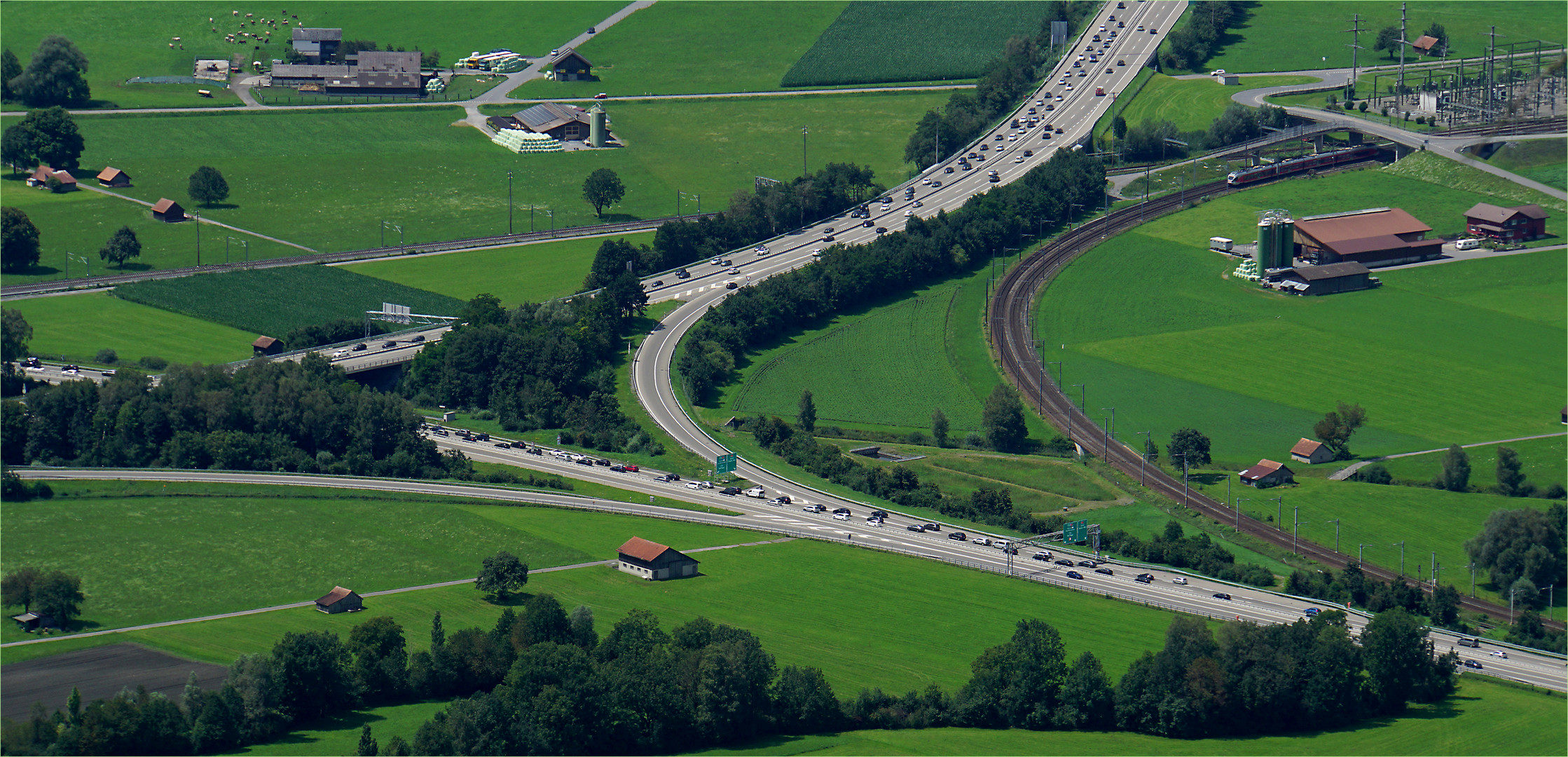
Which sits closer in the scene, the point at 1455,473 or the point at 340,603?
the point at 340,603

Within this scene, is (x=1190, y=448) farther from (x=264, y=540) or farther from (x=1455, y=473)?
(x=264, y=540)

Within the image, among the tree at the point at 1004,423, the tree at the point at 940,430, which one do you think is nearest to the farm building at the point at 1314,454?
the tree at the point at 1004,423

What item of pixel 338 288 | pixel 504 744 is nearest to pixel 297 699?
pixel 504 744

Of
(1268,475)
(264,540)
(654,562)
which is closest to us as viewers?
(654,562)

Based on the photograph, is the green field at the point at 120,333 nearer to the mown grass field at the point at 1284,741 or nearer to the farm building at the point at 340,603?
the farm building at the point at 340,603

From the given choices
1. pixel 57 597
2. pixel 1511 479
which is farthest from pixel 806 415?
pixel 57 597

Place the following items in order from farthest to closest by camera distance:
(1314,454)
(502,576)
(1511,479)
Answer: (1314,454) < (1511,479) < (502,576)
